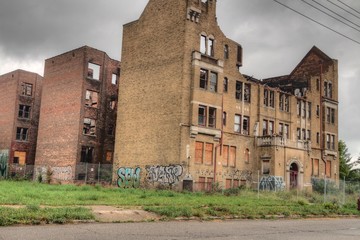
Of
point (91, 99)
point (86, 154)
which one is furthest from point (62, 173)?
point (91, 99)

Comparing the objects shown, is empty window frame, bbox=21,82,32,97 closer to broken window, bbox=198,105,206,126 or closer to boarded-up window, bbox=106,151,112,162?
boarded-up window, bbox=106,151,112,162

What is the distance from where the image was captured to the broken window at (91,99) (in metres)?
47.9

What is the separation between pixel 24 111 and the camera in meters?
56.2

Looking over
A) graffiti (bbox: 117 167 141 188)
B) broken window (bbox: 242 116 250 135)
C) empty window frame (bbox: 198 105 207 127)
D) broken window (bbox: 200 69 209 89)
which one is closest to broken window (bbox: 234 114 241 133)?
broken window (bbox: 242 116 250 135)

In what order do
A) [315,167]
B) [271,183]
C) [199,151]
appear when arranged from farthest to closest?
1. [315,167]
2. [271,183]
3. [199,151]

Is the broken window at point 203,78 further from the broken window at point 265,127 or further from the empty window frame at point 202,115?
the broken window at point 265,127

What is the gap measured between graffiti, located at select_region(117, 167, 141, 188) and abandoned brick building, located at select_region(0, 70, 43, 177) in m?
17.8

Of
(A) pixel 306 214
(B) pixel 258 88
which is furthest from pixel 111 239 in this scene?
(B) pixel 258 88

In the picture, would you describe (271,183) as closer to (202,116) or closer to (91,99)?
(202,116)

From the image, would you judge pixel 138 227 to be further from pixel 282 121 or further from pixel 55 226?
pixel 282 121

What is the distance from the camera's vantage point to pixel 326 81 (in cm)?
5416

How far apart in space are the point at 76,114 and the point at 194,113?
49.9ft

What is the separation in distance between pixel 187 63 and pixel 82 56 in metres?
14.5

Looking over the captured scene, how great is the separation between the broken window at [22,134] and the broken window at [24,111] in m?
1.66
